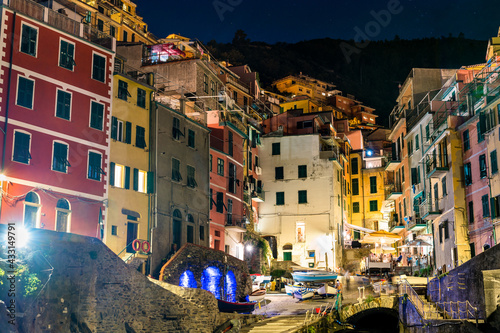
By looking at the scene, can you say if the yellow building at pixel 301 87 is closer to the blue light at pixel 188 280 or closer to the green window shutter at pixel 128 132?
the green window shutter at pixel 128 132

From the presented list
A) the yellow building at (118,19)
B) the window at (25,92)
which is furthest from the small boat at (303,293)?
the yellow building at (118,19)

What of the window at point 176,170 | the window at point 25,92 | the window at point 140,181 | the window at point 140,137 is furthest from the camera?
the window at point 176,170

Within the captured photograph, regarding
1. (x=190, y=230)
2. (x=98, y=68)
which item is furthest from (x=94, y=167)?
(x=190, y=230)

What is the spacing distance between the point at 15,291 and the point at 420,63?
620 feet

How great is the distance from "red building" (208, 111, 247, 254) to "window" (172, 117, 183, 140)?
7201mm

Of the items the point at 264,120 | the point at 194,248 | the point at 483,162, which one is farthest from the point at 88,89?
the point at 264,120

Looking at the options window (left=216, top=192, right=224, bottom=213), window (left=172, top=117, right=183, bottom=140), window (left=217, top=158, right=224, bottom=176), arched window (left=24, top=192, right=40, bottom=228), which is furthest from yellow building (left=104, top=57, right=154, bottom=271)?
window (left=217, top=158, right=224, bottom=176)

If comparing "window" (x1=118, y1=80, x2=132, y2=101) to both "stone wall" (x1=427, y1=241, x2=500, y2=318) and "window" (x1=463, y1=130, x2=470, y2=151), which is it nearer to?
"stone wall" (x1=427, y1=241, x2=500, y2=318)

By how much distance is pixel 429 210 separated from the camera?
49562mm

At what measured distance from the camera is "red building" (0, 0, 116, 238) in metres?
33.1

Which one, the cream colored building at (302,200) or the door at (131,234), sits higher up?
the cream colored building at (302,200)

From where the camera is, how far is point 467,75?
50.8 metres

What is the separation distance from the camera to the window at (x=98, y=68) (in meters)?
39.1

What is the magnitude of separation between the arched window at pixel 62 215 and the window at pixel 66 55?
8.51 meters
